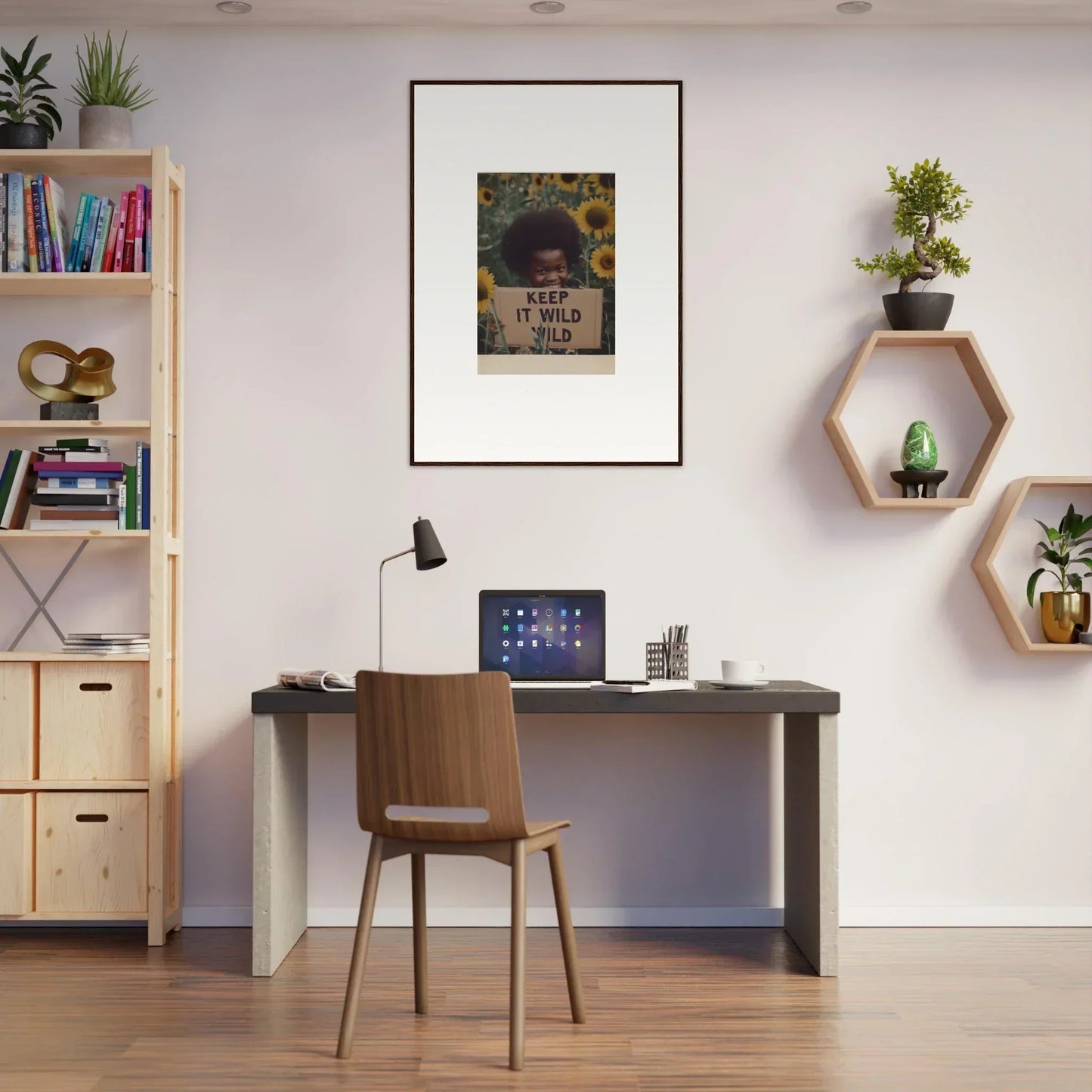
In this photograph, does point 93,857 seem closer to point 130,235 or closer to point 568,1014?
point 568,1014

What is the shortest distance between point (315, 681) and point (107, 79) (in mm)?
1976

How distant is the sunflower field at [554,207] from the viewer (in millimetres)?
3803

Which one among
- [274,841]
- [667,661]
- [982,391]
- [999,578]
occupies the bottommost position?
[274,841]

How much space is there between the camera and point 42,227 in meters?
3.57

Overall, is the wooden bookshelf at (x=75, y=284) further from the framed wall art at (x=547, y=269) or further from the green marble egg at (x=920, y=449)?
the green marble egg at (x=920, y=449)

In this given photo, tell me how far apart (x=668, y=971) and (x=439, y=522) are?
152 cm

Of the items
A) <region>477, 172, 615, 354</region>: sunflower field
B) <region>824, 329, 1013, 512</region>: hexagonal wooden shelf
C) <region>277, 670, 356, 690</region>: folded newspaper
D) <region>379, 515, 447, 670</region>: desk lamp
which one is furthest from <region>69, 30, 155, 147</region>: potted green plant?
<region>824, 329, 1013, 512</region>: hexagonal wooden shelf

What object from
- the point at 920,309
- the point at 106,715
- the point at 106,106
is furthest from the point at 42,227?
the point at 920,309

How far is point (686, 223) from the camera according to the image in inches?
150

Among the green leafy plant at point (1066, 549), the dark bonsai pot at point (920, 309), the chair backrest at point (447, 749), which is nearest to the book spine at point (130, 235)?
the chair backrest at point (447, 749)

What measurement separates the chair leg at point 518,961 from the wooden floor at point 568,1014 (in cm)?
5

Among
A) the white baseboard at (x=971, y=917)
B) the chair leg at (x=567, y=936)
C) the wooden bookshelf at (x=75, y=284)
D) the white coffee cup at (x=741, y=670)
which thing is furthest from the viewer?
the white baseboard at (x=971, y=917)

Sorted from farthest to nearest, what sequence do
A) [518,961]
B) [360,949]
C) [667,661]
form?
[667,661] → [360,949] → [518,961]

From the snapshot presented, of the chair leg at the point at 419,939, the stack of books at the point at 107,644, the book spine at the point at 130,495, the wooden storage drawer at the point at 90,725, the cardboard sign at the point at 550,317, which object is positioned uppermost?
the cardboard sign at the point at 550,317
